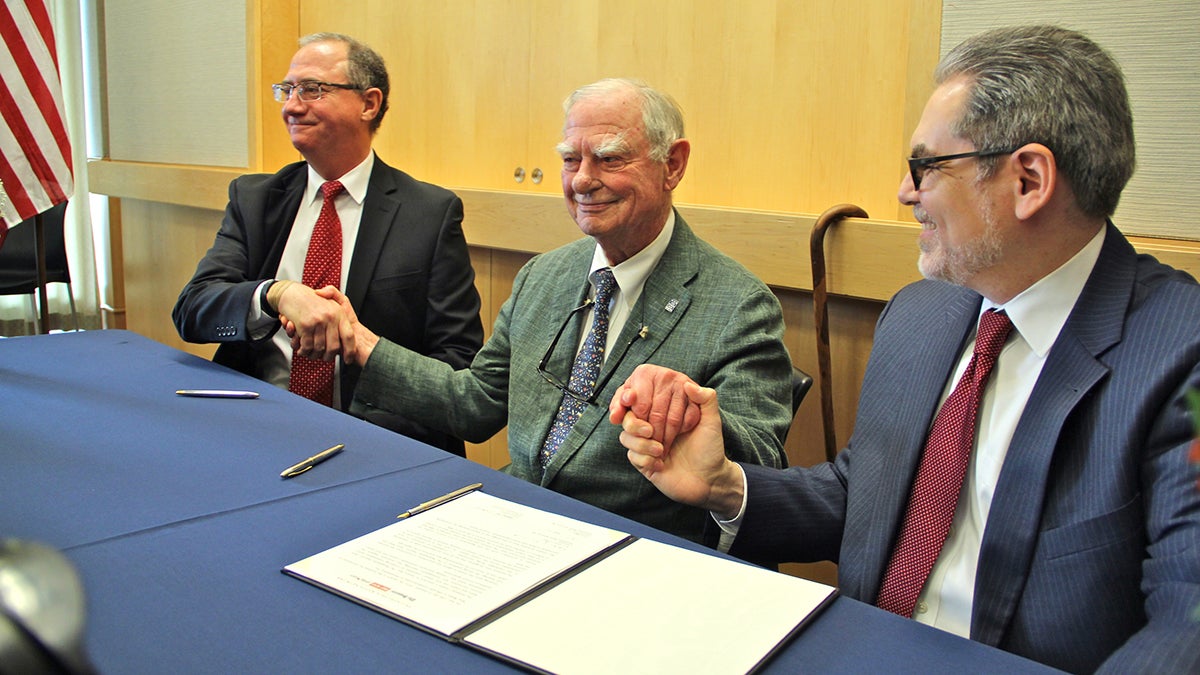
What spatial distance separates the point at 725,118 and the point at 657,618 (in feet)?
6.80

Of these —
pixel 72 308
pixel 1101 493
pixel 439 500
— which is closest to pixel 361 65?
pixel 439 500

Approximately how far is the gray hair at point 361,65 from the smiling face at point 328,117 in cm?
2

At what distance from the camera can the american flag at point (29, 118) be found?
9.52 ft

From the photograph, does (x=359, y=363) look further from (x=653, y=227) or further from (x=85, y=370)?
(x=653, y=227)

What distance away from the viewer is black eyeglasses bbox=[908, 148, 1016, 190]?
1.30 meters

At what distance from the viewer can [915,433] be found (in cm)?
140

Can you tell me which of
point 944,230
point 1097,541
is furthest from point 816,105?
point 1097,541

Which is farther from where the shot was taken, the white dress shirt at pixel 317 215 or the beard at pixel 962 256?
the white dress shirt at pixel 317 215

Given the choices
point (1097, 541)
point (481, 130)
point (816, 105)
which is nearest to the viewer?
point (1097, 541)

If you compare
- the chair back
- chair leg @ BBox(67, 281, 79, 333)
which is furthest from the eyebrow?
chair leg @ BBox(67, 281, 79, 333)

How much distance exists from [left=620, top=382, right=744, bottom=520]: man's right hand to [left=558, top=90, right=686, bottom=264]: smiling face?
647 mm

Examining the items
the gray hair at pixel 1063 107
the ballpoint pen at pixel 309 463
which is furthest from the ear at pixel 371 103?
the gray hair at pixel 1063 107

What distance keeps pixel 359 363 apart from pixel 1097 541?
164 cm

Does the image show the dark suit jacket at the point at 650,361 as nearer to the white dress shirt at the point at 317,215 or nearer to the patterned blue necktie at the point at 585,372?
the patterned blue necktie at the point at 585,372
